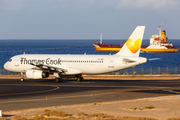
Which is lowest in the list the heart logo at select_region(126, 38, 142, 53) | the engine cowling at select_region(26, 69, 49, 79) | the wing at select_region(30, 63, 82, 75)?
the engine cowling at select_region(26, 69, 49, 79)

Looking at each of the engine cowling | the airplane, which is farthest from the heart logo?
the engine cowling

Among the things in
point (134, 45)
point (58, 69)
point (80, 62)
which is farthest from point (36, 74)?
point (134, 45)

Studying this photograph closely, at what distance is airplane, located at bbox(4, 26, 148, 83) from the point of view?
43000 millimetres

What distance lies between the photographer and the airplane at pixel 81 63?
43.0 metres

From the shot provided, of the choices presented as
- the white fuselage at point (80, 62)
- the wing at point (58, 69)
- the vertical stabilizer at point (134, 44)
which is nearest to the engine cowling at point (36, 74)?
the wing at point (58, 69)

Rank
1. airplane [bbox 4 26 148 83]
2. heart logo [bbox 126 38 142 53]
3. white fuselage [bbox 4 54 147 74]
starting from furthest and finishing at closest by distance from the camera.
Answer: heart logo [bbox 126 38 142 53]
white fuselage [bbox 4 54 147 74]
airplane [bbox 4 26 148 83]

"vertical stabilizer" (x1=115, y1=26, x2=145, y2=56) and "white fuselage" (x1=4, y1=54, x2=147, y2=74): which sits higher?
"vertical stabilizer" (x1=115, y1=26, x2=145, y2=56)

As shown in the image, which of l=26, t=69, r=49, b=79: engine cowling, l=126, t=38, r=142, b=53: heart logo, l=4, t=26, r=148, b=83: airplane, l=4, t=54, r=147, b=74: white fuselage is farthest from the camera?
l=126, t=38, r=142, b=53: heart logo

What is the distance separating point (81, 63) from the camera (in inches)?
1759

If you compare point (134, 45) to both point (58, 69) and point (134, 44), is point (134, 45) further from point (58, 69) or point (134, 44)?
point (58, 69)

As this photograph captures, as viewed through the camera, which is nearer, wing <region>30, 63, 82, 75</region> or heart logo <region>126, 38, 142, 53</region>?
wing <region>30, 63, 82, 75</region>

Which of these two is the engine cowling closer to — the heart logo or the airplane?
the airplane

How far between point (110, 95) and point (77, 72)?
1561 cm

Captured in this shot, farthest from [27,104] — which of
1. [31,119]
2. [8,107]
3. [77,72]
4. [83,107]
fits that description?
[77,72]
